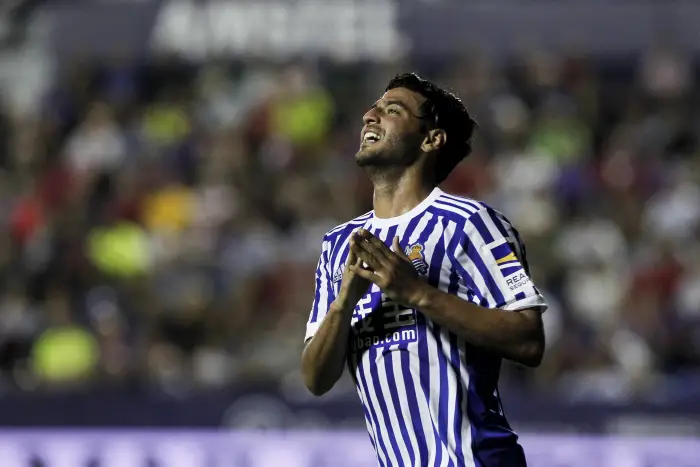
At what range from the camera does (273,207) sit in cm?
1161

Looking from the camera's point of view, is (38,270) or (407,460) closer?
(407,460)

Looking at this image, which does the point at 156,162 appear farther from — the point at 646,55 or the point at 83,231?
the point at 646,55

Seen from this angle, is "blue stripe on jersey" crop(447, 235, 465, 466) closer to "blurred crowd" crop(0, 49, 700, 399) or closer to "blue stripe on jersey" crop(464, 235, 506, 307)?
"blue stripe on jersey" crop(464, 235, 506, 307)

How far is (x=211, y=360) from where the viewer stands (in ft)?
33.9

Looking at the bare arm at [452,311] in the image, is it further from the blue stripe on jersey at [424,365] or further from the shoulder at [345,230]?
the shoulder at [345,230]

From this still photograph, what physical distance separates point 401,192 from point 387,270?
551mm

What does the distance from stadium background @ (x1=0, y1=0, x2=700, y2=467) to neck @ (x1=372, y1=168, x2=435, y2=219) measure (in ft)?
14.1

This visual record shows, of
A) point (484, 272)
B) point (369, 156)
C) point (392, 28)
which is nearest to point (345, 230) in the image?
point (369, 156)

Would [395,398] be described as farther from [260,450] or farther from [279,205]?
[279,205]

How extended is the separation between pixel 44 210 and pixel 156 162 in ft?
3.80

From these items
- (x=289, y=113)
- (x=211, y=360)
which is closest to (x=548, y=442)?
(x=211, y=360)

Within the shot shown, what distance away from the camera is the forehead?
4.33 m

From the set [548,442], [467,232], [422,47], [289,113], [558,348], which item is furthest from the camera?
[422,47]

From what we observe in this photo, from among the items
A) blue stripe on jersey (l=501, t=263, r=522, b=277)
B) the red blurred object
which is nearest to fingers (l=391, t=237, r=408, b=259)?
blue stripe on jersey (l=501, t=263, r=522, b=277)
